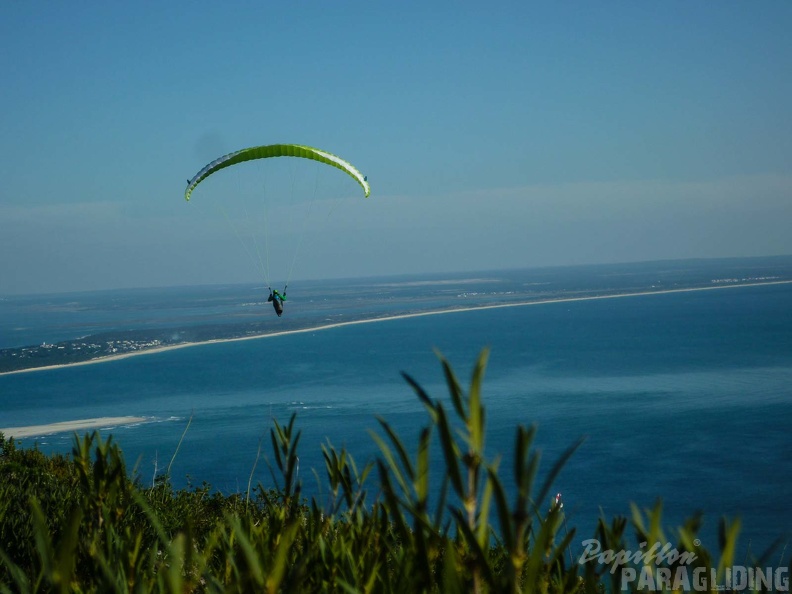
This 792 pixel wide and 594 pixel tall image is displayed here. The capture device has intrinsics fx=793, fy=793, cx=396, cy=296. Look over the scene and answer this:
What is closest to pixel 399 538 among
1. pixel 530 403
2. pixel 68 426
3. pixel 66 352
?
pixel 68 426

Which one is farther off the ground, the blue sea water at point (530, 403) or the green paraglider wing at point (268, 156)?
the green paraglider wing at point (268, 156)

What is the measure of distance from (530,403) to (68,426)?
1838 inches

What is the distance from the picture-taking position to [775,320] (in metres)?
169

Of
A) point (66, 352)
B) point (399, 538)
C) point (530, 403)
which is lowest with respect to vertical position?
point (530, 403)

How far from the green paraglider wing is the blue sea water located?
836 cm

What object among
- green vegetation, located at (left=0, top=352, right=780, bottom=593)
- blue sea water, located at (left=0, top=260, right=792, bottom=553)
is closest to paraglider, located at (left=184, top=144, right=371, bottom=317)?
blue sea water, located at (left=0, top=260, right=792, bottom=553)

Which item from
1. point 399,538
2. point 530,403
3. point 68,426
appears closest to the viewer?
point 399,538

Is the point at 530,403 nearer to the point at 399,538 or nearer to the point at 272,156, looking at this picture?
the point at 272,156

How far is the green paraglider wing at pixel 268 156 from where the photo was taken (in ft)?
69.8

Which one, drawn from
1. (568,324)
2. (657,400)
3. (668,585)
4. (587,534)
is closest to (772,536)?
(587,534)

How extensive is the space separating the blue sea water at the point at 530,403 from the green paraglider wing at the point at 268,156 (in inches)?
329

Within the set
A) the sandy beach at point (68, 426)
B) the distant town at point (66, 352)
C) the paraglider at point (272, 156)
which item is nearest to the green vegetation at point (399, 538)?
the paraglider at point (272, 156)

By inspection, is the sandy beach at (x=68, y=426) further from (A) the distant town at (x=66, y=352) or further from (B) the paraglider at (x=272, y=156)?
(B) the paraglider at (x=272, y=156)

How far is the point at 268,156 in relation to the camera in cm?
2125
